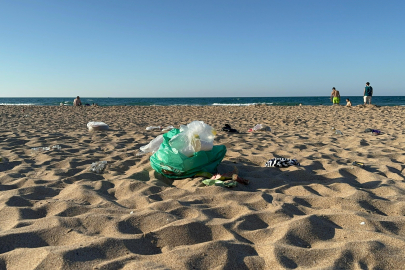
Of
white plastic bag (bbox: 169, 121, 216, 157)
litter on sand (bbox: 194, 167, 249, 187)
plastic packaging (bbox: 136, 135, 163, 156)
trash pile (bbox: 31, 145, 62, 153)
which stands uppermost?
white plastic bag (bbox: 169, 121, 216, 157)

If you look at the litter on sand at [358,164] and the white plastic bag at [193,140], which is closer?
the white plastic bag at [193,140]

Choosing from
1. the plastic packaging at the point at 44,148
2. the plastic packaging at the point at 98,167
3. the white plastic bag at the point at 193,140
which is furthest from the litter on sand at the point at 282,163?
the plastic packaging at the point at 44,148

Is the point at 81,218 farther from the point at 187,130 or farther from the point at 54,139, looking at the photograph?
the point at 54,139

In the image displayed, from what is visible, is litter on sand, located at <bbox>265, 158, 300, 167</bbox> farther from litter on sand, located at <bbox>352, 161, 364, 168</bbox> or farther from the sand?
litter on sand, located at <bbox>352, 161, 364, 168</bbox>

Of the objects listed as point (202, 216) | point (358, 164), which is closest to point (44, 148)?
point (202, 216)

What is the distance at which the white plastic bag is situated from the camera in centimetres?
288

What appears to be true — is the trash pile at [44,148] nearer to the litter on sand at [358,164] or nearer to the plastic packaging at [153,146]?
the plastic packaging at [153,146]

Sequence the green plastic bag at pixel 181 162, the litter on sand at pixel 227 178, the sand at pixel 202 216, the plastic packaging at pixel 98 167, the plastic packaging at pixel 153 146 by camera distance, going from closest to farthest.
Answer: the sand at pixel 202 216 → the litter on sand at pixel 227 178 → the green plastic bag at pixel 181 162 → the plastic packaging at pixel 98 167 → the plastic packaging at pixel 153 146

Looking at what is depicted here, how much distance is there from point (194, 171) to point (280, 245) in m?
1.39

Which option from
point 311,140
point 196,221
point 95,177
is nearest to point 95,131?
point 95,177

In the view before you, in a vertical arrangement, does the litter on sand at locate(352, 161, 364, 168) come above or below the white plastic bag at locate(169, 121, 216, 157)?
below

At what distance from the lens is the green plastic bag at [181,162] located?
2.87 m

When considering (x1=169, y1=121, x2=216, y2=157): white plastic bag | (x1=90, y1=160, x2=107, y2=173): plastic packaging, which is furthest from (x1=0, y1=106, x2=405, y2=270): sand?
(x1=169, y1=121, x2=216, y2=157): white plastic bag

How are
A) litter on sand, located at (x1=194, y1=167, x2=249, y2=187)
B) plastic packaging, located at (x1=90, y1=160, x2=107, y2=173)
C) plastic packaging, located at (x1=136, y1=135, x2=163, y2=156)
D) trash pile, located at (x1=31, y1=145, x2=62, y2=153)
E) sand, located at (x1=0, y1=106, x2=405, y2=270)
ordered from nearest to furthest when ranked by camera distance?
1. sand, located at (x1=0, y1=106, x2=405, y2=270)
2. litter on sand, located at (x1=194, y1=167, x2=249, y2=187)
3. plastic packaging, located at (x1=90, y1=160, x2=107, y2=173)
4. plastic packaging, located at (x1=136, y1=135, x2=163, y2=156)
5. trash pile, located at (x1=31, y1=145, x2=62, y2=153)
